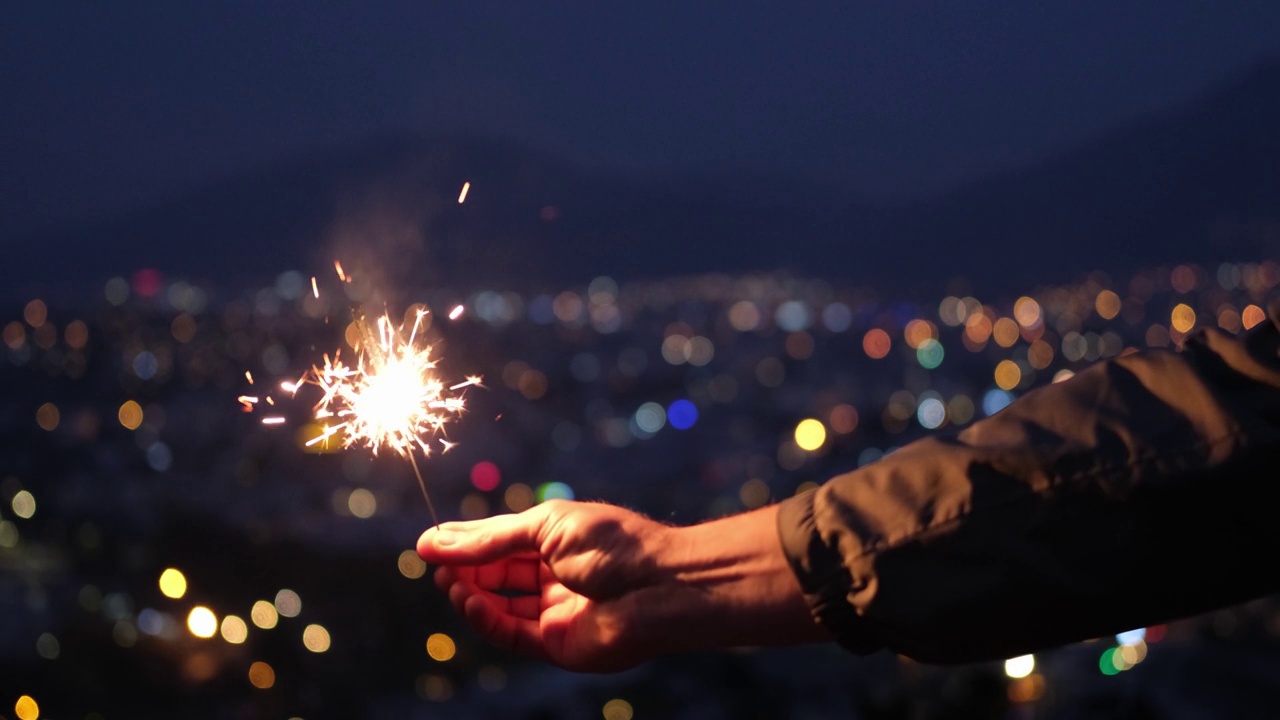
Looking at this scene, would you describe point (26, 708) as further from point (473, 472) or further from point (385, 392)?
point (473, 472)

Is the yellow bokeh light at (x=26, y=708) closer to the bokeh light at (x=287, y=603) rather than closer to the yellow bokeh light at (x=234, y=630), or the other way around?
the yellow bokeh light at (x=234, y=630)

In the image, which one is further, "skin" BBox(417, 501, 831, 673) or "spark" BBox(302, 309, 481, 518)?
"spark" BBox(302, 309, 481, 518)

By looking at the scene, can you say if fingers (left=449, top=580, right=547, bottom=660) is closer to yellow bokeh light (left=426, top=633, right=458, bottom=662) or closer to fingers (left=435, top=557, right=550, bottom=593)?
fingers (left=435, top=557, right=550, bottom=593)

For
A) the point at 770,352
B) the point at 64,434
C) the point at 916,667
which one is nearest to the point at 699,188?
the point at 770,352

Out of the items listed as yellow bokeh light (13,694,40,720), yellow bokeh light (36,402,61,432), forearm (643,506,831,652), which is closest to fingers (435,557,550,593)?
forearm (643,506,831,652)

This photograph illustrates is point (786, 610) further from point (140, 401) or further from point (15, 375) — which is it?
point (15, 375)
